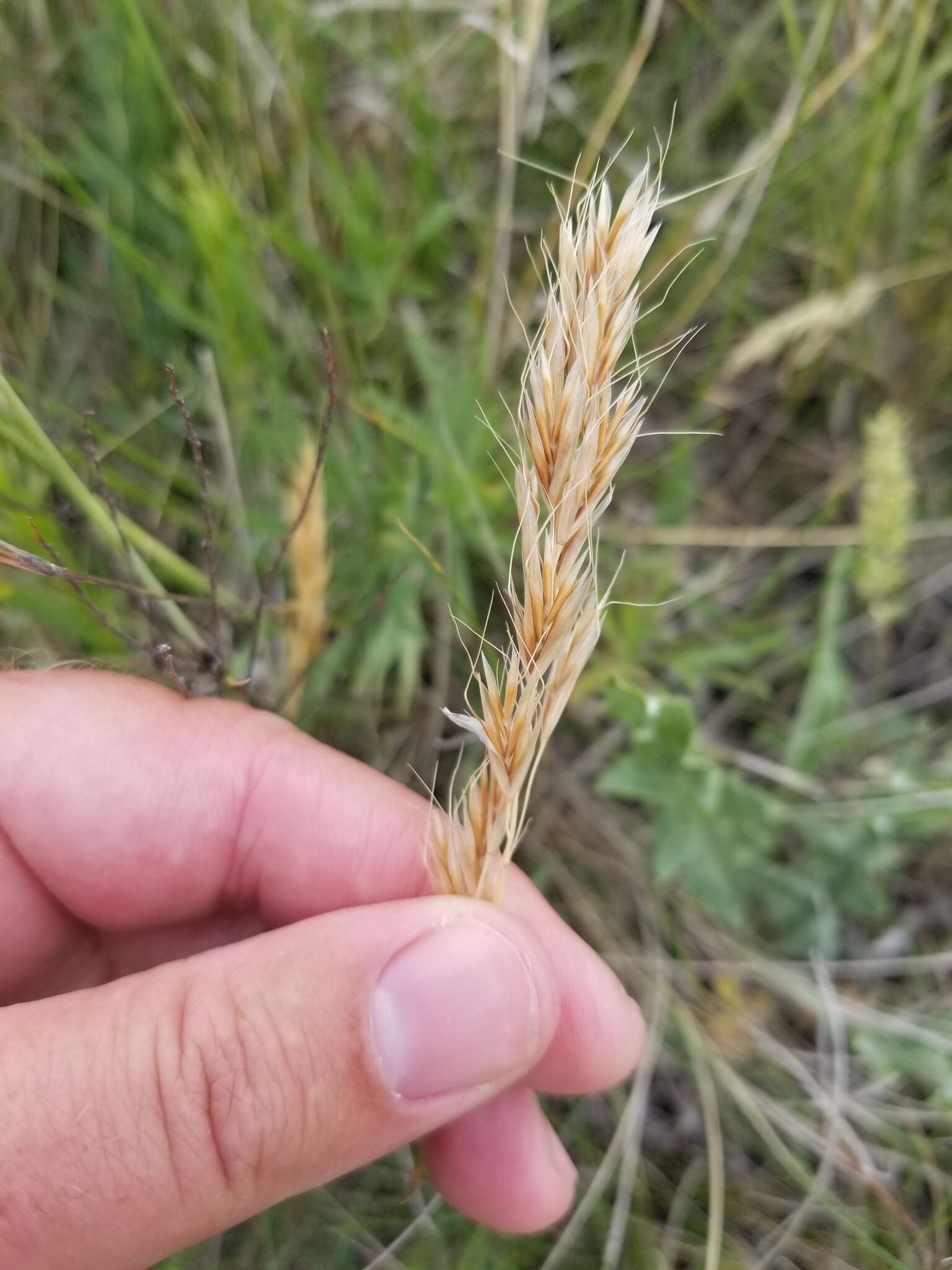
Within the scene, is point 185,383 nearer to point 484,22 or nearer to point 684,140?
point 484,22

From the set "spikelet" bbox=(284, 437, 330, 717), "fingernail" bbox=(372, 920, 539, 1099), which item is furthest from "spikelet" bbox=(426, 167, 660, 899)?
"spikelet" bbox=(284, 437, 330, 717)

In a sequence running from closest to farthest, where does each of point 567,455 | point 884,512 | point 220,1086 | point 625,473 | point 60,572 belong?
point 567,455, point 60,572, point 220,1086, point 884,512, point 625,473

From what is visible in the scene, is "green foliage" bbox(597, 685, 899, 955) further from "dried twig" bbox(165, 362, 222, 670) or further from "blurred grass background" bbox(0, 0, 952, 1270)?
"dried twig" bbox(165, 362, 222, 670)

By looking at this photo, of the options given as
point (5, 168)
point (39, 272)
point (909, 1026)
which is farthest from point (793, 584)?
point (5, 168)

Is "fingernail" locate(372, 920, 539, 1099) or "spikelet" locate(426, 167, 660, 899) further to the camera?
"fingernail" locate(372, 920, 539, 1099)

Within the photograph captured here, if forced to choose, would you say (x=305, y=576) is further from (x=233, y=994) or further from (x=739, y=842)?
(x=739, y=842)

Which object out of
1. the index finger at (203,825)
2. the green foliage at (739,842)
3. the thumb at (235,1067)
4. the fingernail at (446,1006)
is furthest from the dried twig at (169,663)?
the green foliage at (739,842)

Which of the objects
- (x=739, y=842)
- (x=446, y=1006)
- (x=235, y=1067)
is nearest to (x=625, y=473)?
(x=739, y=842)
